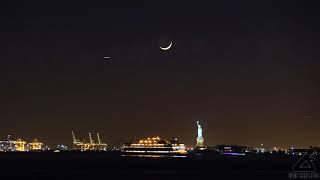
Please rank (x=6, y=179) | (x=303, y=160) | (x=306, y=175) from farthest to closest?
(x=6, y=179) → (x=306, y=175) → (x=303, y=160)

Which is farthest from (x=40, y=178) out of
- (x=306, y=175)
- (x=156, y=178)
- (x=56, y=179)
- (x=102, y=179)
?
(x=306, y=175)

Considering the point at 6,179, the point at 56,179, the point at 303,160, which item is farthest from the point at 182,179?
the point at 303,160

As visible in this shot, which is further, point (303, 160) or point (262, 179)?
point (262, 179)

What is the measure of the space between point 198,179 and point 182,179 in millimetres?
2405

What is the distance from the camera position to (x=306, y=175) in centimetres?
8356

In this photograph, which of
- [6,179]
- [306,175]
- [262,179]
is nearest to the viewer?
[306,175]

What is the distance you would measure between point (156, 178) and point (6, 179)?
23842mm

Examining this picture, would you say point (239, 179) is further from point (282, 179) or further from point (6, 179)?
point (6, 179)

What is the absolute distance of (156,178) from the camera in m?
100

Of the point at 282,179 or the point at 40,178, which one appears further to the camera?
the point at 40,178

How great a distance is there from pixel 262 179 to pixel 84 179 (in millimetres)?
26521

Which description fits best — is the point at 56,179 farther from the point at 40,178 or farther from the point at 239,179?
the point at 239,179

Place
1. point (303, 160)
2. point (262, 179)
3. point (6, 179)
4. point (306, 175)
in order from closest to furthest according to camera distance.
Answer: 1. point (303, 160)
2. point (306, 175)
3. point (6, 179)
4. point (262, 179)

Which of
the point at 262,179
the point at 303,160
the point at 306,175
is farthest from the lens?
the point at 262,179
